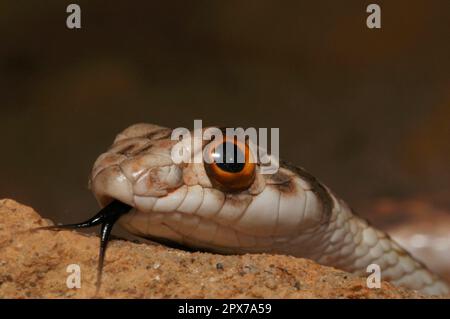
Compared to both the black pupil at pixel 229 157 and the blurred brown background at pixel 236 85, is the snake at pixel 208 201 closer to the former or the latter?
the black pupil at pixel 229 157

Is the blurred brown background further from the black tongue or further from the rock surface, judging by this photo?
the rock surface

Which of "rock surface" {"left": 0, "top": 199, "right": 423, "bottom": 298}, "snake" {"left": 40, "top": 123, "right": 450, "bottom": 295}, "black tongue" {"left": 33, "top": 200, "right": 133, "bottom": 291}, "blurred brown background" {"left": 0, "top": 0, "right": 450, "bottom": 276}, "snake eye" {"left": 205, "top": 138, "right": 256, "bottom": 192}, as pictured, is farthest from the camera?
"blurred brown background" {"left": 0, "top": 0, "right": 450, "bottom": 276}

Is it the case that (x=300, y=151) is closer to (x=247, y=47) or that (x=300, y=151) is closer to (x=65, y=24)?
(x=247, y=47)

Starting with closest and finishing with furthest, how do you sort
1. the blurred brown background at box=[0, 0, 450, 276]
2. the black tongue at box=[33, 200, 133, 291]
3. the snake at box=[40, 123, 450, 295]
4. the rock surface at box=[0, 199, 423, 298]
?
the rock surface at box=[0, 199, 423, 298]
the black tongue at box=[33, 200, 133, 291]
the snake at box=[40, 123, 450, 295]
the blurred brown background at box=[0, 0, 450, 276]

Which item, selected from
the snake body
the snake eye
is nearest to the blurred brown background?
the snake body

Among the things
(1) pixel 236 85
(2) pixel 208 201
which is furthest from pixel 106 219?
(1) pixel 236 85

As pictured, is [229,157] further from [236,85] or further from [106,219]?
[236,85]

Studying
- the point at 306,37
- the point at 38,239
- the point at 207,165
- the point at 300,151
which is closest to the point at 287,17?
the point at 306,37

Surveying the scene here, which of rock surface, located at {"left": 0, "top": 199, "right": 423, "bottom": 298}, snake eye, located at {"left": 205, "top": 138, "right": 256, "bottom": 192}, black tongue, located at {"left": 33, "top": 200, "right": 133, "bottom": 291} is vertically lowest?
rock surface, located at {"left": 0, "top": 199, "right": 423, "bottom": 298}
